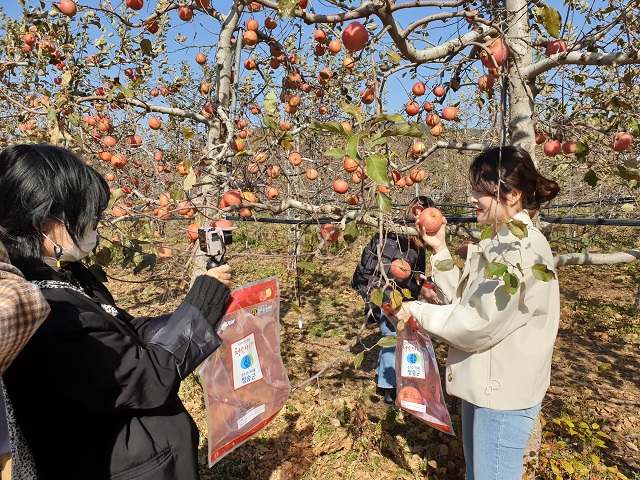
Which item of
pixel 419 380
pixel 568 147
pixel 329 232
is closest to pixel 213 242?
pixel 329 232

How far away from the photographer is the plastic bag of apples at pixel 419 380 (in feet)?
5.90

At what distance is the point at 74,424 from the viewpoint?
1.13 metres

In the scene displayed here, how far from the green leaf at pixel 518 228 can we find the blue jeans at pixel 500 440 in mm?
634

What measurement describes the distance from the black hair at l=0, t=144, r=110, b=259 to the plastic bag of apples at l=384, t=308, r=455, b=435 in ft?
4.18

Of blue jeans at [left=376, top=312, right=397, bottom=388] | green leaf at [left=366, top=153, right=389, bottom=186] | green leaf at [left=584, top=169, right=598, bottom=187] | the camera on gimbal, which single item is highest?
green leaf at [left=366, top=153, right=389, bottom=186]

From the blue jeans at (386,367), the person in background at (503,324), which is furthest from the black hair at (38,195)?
the blue jeans at (386,367)

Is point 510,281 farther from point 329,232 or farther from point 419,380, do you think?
point 329,232

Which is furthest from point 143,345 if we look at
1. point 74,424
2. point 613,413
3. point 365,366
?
point 613,413

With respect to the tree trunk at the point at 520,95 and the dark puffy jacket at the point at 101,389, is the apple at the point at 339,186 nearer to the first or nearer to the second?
the tree trunk at the point at 520,95

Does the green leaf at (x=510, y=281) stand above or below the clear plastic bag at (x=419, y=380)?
above

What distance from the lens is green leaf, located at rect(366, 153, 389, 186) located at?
1155mm

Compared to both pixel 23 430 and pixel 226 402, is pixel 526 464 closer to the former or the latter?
pixel 226 402

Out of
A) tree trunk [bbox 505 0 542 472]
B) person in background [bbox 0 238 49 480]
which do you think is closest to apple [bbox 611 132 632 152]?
tree trunk [bbox 505 0 542 472]

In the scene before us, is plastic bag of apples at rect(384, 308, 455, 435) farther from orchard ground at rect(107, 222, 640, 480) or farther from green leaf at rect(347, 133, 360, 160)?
green leaf at rect(347, 133, 360, 160)
